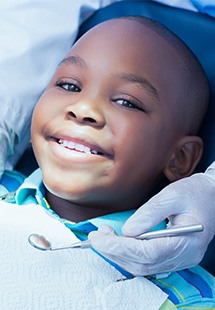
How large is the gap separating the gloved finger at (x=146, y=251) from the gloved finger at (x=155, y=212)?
3cm

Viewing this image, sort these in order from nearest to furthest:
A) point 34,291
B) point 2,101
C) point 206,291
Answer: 1. point 34,291
2. point 206,291
3. point 2,101

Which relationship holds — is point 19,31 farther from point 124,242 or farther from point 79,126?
point 124,242

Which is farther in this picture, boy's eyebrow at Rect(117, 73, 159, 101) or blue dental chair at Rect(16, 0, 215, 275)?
blue dental chair at Rect(16, 0, 215, 275)

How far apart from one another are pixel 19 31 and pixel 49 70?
0.40 feet

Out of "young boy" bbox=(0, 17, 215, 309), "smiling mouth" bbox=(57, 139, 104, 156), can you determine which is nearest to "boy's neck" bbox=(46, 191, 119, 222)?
"young boy" bbox=(0, 17, 215, 309)

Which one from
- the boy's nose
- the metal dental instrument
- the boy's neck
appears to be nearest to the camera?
the metal dental instrument

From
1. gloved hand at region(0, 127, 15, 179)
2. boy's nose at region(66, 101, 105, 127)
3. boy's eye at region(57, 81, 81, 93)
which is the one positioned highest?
boy's nose at region(66, 101, 105, 127)

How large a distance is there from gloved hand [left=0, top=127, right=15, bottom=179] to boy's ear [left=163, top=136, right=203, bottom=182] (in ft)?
1.28

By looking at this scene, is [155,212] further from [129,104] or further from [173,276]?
[129,104]

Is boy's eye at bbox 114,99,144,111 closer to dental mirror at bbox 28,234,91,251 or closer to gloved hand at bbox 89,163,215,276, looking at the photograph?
gloved hand at bbox 89,163,215,276

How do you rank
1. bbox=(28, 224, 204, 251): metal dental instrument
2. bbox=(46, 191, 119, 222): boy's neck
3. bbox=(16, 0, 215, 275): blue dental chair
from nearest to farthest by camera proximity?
bbox=(28, 224, 204, 251): metal dental instrument
bbox=(46, 191, 119, 222): boy's neck
bbox=(16, 0, 215, 275): blue dental chair

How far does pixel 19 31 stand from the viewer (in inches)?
63.7

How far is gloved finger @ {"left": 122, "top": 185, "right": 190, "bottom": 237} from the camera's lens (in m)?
1.16

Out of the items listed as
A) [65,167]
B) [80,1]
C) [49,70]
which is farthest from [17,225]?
[80,1]
